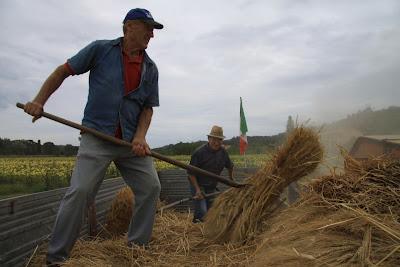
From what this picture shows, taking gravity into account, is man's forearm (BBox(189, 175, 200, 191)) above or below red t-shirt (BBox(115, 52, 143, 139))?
below

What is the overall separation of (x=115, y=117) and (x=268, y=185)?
155cm

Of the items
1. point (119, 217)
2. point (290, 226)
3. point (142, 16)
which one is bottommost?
point (119, 217)

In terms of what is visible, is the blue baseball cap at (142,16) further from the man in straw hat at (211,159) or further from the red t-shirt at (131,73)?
the man in straw hat at (211,159)

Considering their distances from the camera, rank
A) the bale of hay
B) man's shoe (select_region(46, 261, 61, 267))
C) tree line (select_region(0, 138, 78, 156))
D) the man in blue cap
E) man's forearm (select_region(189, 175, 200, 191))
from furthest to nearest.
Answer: tree line (select_region(0, 138, 78, 156)) < man's forearm (select_region(189, 175, 200, 191)) < the bale of hay < the man in blue cap < man's shoe (select_region(46, 261, 61, 267))

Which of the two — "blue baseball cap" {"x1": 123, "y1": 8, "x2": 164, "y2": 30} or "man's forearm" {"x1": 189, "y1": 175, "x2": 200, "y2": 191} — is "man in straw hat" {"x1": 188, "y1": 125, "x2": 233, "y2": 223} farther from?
"blue baseball cap" {"x1": 123, "y1": 8, "x2": 164, "y2": 30}

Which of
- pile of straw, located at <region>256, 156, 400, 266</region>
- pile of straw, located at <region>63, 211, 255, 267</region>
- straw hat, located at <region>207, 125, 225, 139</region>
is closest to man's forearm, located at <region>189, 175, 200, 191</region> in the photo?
straw hat, located at <region>207, 125, 225, 139</region>

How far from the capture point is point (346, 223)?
2572 mm

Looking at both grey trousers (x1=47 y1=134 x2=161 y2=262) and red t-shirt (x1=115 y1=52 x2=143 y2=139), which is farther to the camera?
red t-shirt (x1=115 y1=52 x2=143 y2=139)

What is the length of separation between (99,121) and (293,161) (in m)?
1.82

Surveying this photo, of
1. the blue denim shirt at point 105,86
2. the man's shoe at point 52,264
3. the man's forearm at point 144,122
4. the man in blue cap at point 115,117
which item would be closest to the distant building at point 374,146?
the man's forearm at point 144,122

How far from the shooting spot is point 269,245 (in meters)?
2.93

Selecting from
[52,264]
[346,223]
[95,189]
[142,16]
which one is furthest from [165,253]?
[142,16]

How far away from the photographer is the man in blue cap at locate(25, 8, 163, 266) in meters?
3.57

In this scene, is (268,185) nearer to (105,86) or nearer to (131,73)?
(131,73)
